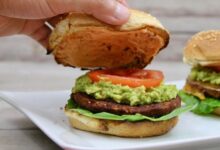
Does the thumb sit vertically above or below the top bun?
above

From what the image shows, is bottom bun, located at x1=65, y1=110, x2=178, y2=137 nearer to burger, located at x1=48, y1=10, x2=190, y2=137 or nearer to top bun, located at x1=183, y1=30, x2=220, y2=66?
burger, located at x1=48, y1=10, x2=190, y2=137

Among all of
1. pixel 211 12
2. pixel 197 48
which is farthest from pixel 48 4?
pixel 211 12

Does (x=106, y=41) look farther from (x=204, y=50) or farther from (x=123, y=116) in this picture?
(x=204, y=50)

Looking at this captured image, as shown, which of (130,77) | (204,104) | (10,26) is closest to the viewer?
(130,77)

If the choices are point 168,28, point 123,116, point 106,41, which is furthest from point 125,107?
point 168,28

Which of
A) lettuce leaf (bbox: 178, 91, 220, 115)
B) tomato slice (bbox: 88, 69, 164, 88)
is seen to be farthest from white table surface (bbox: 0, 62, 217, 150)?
lettuce leaf (bbox: 178, 91, 220, 115)

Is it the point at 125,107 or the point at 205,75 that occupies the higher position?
the point at 125,107

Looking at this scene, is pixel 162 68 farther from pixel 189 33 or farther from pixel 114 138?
pixel 114 138
